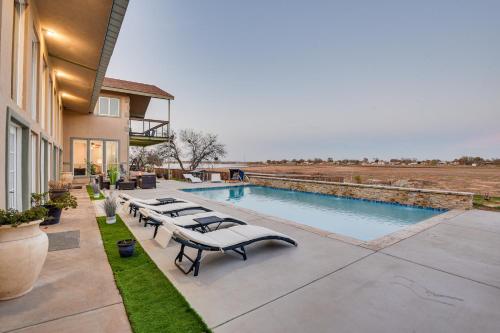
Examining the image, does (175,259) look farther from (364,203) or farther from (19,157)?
(364,203)

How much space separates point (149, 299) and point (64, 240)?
3.25m

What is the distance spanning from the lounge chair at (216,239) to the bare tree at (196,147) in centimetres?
2510

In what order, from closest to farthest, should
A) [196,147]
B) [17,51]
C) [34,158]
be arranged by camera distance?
1. [17,51]
2. [34,158]
3. [196,147]

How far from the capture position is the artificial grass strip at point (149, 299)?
2314mm

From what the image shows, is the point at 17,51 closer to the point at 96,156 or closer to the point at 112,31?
the point at 112,31

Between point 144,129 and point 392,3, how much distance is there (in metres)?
17.6

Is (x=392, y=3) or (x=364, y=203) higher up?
(x=392, y=3)

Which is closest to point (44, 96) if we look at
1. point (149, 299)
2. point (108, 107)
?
point (149, 299)

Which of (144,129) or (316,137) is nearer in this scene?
(144,129)

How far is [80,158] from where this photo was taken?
15.3 metres

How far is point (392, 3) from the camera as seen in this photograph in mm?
13906

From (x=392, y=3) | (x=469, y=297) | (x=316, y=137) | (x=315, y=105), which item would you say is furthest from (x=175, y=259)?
(x=316, y=137)

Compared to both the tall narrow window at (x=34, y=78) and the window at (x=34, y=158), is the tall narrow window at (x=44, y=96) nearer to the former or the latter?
the tall narrow window at (x=34, y=78)

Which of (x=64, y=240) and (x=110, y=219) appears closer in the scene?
(x=64, y=240)
